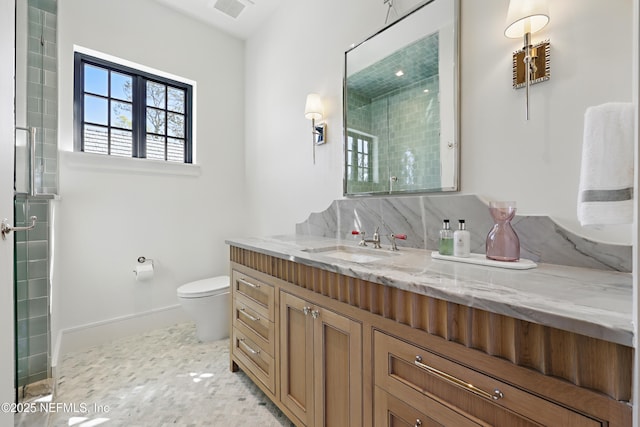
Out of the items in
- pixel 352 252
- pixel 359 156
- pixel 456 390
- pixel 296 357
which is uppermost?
pixel 359 156

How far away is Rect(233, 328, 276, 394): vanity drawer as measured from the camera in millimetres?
1483

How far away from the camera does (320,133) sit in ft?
7.01

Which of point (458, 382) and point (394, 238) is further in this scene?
point (394, 238)

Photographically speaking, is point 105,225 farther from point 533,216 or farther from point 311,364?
point 533,216

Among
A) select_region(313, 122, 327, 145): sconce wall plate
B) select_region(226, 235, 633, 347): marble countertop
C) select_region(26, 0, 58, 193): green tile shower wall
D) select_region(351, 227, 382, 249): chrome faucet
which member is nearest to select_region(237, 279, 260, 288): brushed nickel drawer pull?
select_region(226, 235, 633, 347): marble countertop

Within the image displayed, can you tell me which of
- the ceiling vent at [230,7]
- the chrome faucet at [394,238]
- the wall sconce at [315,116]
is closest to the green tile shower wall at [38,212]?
the ceiling vent at [230,7]

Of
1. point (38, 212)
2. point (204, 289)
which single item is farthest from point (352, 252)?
point (38, 212)

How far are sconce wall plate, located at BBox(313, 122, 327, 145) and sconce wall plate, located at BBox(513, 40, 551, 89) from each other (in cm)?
121

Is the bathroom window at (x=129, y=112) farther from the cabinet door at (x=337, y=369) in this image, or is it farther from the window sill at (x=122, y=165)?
the cabinet door at (x=337, y=369)

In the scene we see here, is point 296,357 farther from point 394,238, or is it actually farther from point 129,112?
point 129,112

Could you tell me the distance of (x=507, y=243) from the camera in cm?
108

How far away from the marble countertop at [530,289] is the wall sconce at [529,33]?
26.2 inches

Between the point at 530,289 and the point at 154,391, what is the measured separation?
2.01 metres

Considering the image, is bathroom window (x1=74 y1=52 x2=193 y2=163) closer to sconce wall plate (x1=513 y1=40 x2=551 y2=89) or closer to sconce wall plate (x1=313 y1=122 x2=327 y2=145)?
sconce wall plate (x1=313 y1=122 x2=327 y2=145)
